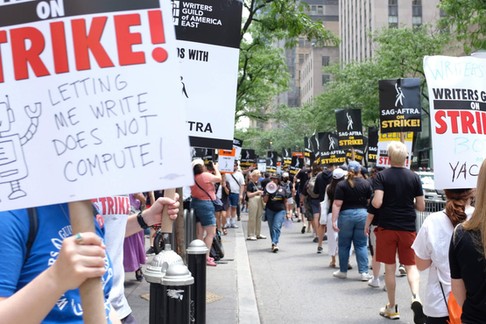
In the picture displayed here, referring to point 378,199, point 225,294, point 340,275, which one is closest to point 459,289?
point 378,199

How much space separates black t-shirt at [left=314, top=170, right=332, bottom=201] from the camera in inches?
547

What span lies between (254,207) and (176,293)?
1233 centimetres

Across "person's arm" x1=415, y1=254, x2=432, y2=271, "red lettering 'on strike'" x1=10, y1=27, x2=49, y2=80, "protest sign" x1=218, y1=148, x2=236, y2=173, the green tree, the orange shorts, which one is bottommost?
the orange shorts

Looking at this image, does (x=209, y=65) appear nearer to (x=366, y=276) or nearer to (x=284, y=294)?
(x=284, y=294)

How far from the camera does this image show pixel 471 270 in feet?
10.1

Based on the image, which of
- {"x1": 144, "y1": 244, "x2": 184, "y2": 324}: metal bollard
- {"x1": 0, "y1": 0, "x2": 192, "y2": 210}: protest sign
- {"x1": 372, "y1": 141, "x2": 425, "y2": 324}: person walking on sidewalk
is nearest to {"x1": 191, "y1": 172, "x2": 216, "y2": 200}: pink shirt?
{"x1": 372, "y1": 141, "x2": 425, "y2": 324}: person walking on sidewalk

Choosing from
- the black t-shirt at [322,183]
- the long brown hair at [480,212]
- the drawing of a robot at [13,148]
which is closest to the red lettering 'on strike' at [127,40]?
the drawing of a robot at [13,148]

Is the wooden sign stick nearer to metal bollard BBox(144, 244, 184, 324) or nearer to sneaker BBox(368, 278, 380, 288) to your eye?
metal bollard BBox(144, 244, 184, 324)

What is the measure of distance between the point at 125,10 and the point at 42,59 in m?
0.30

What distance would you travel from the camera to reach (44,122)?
6.38 feet

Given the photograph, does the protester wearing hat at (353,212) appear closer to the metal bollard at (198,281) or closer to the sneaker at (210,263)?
the sneaker at (210,263)

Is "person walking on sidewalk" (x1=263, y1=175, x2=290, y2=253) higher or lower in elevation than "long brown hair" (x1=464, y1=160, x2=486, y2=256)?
lower

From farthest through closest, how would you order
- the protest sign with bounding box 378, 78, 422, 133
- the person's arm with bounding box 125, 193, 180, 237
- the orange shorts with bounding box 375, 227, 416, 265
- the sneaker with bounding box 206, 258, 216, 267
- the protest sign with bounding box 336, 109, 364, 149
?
the protest sign with bounding box 336, 109, 364, 149 < the protest sign with bounding box 378, 78, 422, 133 < the sneaker with bounding box 206, 258, 216, 267 < the orange shorts with bounding box 375, 227, 416, 265 < the person's arm with bounding box 125, 193, 180, 237

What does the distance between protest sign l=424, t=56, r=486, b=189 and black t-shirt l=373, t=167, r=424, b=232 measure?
10.5ft
